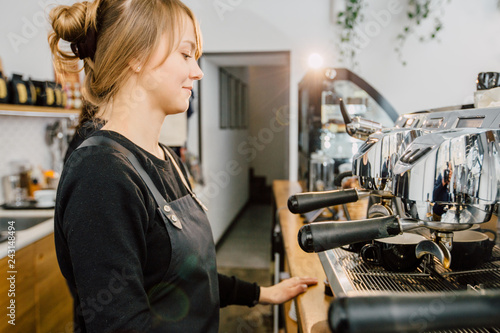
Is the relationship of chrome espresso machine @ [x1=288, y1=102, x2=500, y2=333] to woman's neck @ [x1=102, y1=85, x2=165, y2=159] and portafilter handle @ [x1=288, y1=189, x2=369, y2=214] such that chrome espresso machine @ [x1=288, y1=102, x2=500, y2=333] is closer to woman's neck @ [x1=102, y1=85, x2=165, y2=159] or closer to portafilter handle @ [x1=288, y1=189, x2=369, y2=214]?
portafilter handle @ [x1=288, y1=189, x2=369, y2=214]

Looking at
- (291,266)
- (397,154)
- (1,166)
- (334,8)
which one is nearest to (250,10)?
(334,8)

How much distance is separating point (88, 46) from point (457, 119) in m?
0.79

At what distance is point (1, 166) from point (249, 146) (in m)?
4.76

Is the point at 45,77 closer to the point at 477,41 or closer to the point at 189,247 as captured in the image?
the point at 189,247

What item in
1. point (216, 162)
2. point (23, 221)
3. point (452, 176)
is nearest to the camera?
point (452, 176)

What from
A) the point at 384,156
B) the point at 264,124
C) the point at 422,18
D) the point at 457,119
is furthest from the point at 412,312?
the point at 264,124

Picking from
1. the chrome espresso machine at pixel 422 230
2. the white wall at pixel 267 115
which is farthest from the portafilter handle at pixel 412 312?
the white wall at pixel 267 115

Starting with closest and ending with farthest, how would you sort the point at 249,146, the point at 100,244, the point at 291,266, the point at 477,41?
the point at 100,244 < the point at 291,266 < the point at 477,41 < the point at 249,146

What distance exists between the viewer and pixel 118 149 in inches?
28.5

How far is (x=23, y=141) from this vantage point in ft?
7.51

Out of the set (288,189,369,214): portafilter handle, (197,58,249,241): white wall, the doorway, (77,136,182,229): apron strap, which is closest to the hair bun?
(77,136,182,229): apron strap

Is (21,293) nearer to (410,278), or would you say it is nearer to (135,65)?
(135,65)

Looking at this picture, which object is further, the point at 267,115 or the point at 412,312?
the point at 267,115

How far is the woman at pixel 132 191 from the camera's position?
0.63 m
